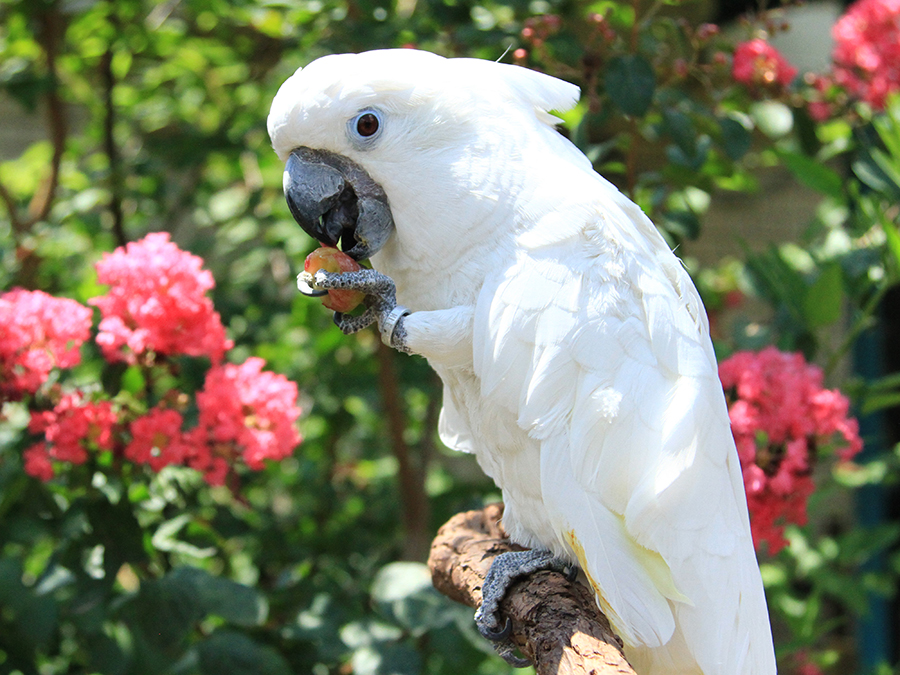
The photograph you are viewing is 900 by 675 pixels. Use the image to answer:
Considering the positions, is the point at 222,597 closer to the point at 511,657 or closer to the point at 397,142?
the point at 511,657

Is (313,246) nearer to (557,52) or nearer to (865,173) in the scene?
(557,52)

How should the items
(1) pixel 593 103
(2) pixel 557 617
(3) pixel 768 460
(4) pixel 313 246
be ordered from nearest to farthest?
(2) pixel 557 617
(3) pixel 768 460
(1) pixel 593 103
(4) pixel 313 246

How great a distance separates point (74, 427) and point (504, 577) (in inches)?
34.2

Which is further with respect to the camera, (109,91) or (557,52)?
(109,91)

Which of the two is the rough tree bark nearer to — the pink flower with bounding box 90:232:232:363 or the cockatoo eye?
the pink flower with bounding box 90:232:232:363

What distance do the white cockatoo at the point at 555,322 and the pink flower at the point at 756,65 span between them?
92cm

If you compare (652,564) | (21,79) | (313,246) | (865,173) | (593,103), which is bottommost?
(313,246)

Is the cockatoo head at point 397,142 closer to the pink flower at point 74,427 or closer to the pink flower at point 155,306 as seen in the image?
the pink flower at point 155,306

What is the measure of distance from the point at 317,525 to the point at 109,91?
155 cm

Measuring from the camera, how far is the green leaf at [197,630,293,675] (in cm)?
173


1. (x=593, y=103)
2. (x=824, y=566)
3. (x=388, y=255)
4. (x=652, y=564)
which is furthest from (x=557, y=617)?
(x=824, y=566)

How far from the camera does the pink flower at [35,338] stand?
151 cm

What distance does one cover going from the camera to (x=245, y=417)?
64.2 inches

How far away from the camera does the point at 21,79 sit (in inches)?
Answer: 94.2
